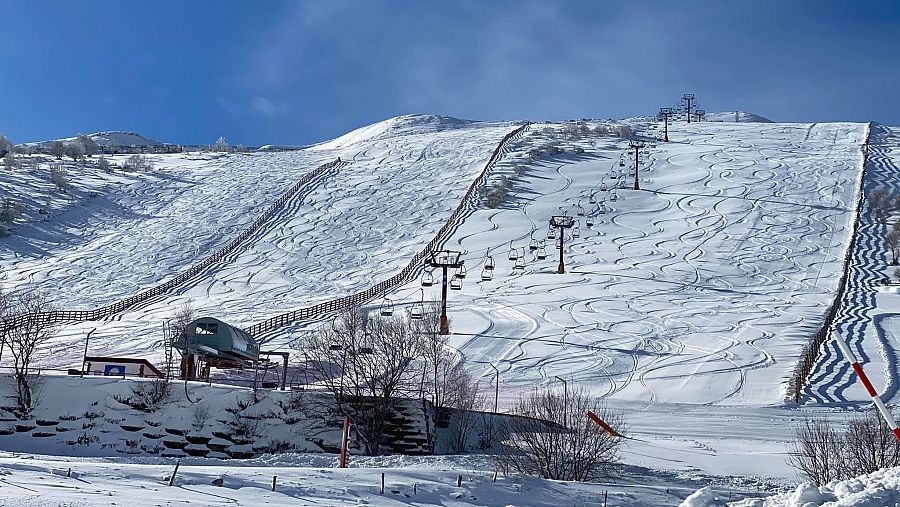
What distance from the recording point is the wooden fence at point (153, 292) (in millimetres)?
42975

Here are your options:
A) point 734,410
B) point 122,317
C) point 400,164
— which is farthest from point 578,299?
point 400,164

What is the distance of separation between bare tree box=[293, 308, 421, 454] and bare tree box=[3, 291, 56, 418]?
9218 mm

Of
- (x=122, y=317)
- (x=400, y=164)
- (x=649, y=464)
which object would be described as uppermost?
(x=400, y=164)

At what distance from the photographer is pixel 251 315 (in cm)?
4450

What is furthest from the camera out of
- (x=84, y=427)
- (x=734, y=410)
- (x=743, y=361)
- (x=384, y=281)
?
(x=384, y=281)

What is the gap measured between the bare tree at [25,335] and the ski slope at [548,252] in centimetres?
124

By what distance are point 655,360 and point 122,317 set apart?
2752 centimetres

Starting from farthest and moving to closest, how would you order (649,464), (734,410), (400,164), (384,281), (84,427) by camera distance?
(400,164)
(384,281)
(734,410)
(84,427)
(649,464)

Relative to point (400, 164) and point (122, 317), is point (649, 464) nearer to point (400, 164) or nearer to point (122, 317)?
point (122, 317)

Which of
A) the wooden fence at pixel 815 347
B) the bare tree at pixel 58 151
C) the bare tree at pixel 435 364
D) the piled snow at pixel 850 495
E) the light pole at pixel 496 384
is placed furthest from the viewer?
the bare tree at pixel 58 151

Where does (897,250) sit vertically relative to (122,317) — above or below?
above

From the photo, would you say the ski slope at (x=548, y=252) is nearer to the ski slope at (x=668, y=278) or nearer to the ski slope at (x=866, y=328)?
the ski slope at (x=668, y=278)

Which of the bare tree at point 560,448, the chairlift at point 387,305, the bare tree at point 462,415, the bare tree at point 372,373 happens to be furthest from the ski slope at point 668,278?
the bare tree at point 560,448

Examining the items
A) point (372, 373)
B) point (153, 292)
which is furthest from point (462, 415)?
point (153, 292)
